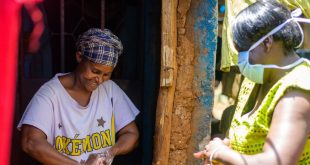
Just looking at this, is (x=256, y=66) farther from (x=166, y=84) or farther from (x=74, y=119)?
(x=74, y=119)

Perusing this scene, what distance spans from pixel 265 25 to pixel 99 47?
1.55m

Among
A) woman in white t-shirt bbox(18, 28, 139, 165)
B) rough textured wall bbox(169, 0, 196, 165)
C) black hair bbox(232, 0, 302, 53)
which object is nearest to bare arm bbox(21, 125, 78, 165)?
woman in white t-shirt bbox(18, 28, 139, 165)

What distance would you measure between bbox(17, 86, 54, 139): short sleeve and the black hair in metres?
1.59

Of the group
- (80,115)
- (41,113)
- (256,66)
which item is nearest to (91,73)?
(80,115)

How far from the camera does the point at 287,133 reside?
215 cm

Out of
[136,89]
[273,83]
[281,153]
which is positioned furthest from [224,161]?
[136,89]

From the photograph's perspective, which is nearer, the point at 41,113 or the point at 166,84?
the point at 41,113

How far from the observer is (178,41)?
385 cm

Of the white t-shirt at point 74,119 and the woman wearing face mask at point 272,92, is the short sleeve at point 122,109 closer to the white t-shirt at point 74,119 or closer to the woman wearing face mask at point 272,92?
the white t-shirt at point 74,119

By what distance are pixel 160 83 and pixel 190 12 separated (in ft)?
1.85

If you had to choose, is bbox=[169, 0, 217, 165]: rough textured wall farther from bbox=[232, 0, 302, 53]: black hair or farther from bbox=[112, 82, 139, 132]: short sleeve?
bbox=[232, 0, 302, 53]: black hair

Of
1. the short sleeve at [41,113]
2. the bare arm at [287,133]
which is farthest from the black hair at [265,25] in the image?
the short sleeve at [41,113]

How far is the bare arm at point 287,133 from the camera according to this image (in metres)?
2.14

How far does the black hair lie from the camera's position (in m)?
2.30
